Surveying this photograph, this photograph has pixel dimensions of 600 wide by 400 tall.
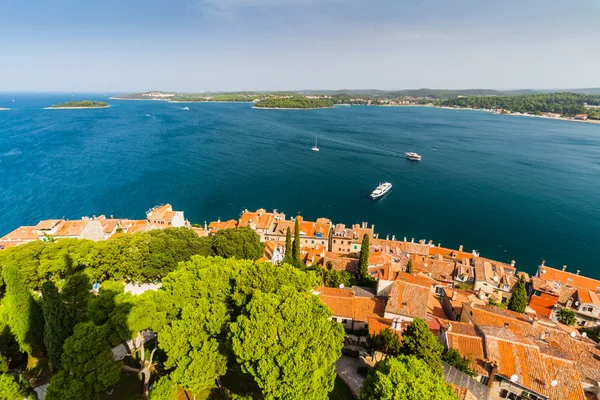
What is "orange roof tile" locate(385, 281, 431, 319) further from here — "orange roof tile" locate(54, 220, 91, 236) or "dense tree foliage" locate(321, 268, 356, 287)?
"orange roof tile" locate(54, 220, 91, 236)

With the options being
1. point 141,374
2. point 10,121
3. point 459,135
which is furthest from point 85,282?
point 10,121

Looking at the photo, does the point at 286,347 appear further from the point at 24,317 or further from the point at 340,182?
the point at 340,182

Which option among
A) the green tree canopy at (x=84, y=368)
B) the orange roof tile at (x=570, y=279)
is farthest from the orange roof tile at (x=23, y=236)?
the orange roof tile at (x=570, y=279)

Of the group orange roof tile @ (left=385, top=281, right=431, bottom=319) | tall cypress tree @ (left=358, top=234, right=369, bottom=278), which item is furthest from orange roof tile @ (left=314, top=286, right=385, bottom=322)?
tall cypress tree @ (left=358, top=234, right=369, bottom=278)

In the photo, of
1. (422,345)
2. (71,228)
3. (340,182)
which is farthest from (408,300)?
(340,182)

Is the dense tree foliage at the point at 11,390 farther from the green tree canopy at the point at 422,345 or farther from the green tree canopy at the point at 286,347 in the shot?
the green tree canopy at the point at 422,345

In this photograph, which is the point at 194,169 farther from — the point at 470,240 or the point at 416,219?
the point at 470,240
